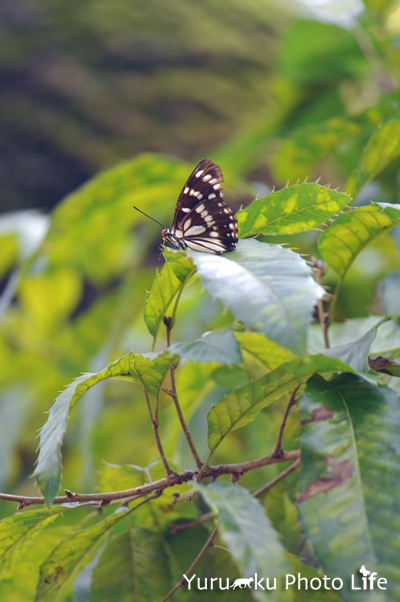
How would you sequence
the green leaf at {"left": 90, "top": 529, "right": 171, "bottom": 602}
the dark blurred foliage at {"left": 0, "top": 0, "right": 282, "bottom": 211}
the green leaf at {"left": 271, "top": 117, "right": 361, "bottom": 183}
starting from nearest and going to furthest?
the green leaf at {"left": 90, "top": 529, "right": 171, "bottom": 602} < the green leaf at {"left": 271, "top": 117, "right": 361, "bottom": 183} < the dark blurred foliage at {"left": 0, "top": 0, "right": 282, "bottom": 211}

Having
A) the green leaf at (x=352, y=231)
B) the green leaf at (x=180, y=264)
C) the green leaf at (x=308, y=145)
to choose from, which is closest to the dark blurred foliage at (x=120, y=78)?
the green leaf at (x=308, y=145)

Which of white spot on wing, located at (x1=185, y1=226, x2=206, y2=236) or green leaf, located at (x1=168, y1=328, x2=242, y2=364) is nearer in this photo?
green leaf, located at (x1=168, y1=328, x2=242, y2=364)

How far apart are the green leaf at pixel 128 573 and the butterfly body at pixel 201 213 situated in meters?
0.39

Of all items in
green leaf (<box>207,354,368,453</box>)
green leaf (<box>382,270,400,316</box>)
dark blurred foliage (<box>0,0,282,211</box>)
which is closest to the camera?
green leaf (<box>207,354,368,453</box>)

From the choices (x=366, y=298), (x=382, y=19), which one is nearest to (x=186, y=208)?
(x=366, y=298)

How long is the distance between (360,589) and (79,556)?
331 millimetres

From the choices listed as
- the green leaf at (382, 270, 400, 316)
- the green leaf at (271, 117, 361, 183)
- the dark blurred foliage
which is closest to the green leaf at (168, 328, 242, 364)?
the green leaf at (382, 270, 400, 316)

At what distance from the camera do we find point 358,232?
514mm

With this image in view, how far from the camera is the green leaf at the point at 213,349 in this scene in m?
0.35

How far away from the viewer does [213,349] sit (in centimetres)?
37

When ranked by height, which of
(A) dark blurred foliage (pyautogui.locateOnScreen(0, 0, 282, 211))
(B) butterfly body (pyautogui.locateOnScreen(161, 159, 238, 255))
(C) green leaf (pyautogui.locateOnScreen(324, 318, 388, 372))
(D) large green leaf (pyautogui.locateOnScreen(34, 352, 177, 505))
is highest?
(A) dark blurred foliage (pyautogui.locateOnScreen(0, 0, 282, 211))

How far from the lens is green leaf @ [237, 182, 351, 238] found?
47cm

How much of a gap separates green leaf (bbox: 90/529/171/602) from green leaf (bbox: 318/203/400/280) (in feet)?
1.44

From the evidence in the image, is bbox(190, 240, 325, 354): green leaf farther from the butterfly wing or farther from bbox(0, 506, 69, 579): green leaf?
bbox(0, 506, 69, 579): green leaf
